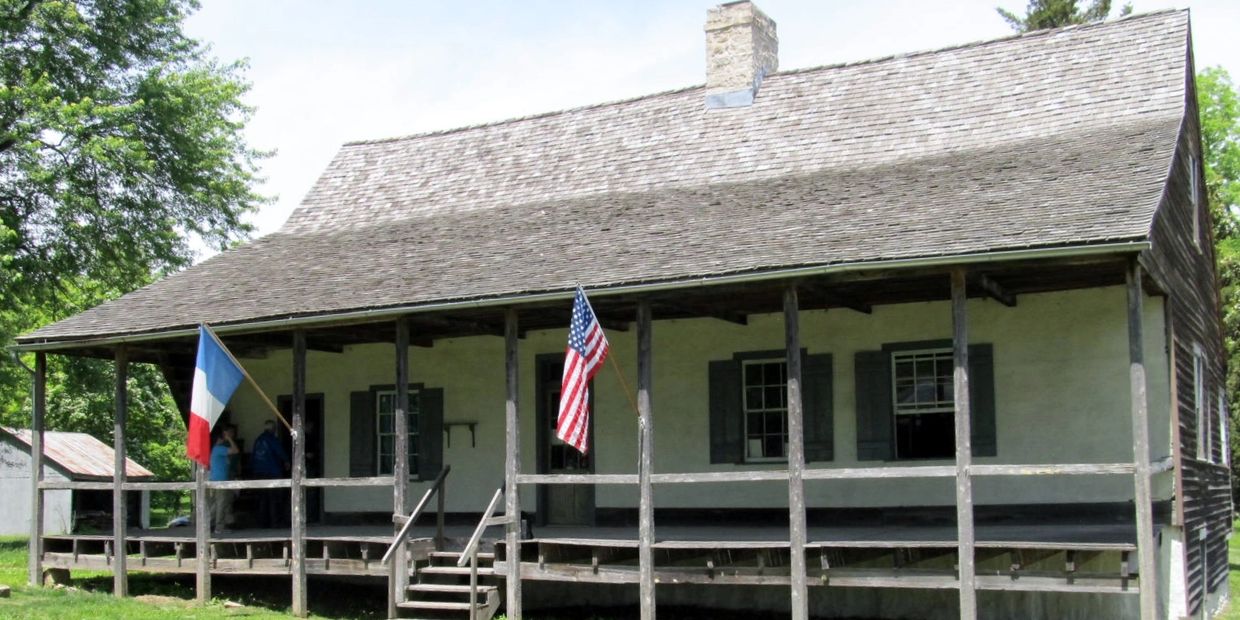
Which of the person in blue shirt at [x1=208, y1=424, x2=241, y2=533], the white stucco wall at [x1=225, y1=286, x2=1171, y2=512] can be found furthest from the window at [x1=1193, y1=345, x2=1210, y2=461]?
the person in blue shirt at [x1=208, y1=424, x2=241, y2=533]

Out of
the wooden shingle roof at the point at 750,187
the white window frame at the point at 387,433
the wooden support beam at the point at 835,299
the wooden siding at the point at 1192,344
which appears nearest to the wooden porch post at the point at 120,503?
the wooden shingle roof at the point at 750,187

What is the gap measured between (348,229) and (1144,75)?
11391 millimetres

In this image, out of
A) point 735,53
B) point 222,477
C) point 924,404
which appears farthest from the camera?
point 735,53

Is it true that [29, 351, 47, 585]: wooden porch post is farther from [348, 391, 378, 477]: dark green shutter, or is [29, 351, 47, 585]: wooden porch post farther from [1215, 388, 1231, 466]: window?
[1215, 388, 1231, 466]: window

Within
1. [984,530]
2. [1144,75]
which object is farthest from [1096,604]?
[1144,75]

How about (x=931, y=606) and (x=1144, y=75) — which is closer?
(x=931, y=606)

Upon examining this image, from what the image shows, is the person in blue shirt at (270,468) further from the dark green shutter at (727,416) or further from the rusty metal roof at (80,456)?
the rusty metal roof at (80,456)

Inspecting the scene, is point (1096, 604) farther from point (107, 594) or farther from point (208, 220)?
point (208, 220)

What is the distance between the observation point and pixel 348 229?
20750 mm

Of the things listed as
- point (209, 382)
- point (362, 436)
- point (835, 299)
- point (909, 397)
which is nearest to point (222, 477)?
point (362, 436)

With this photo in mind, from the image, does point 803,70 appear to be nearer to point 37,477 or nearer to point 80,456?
point 37,477

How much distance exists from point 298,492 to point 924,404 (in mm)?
7204

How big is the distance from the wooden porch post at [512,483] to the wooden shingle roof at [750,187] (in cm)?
65

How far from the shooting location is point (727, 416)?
1617 cm
